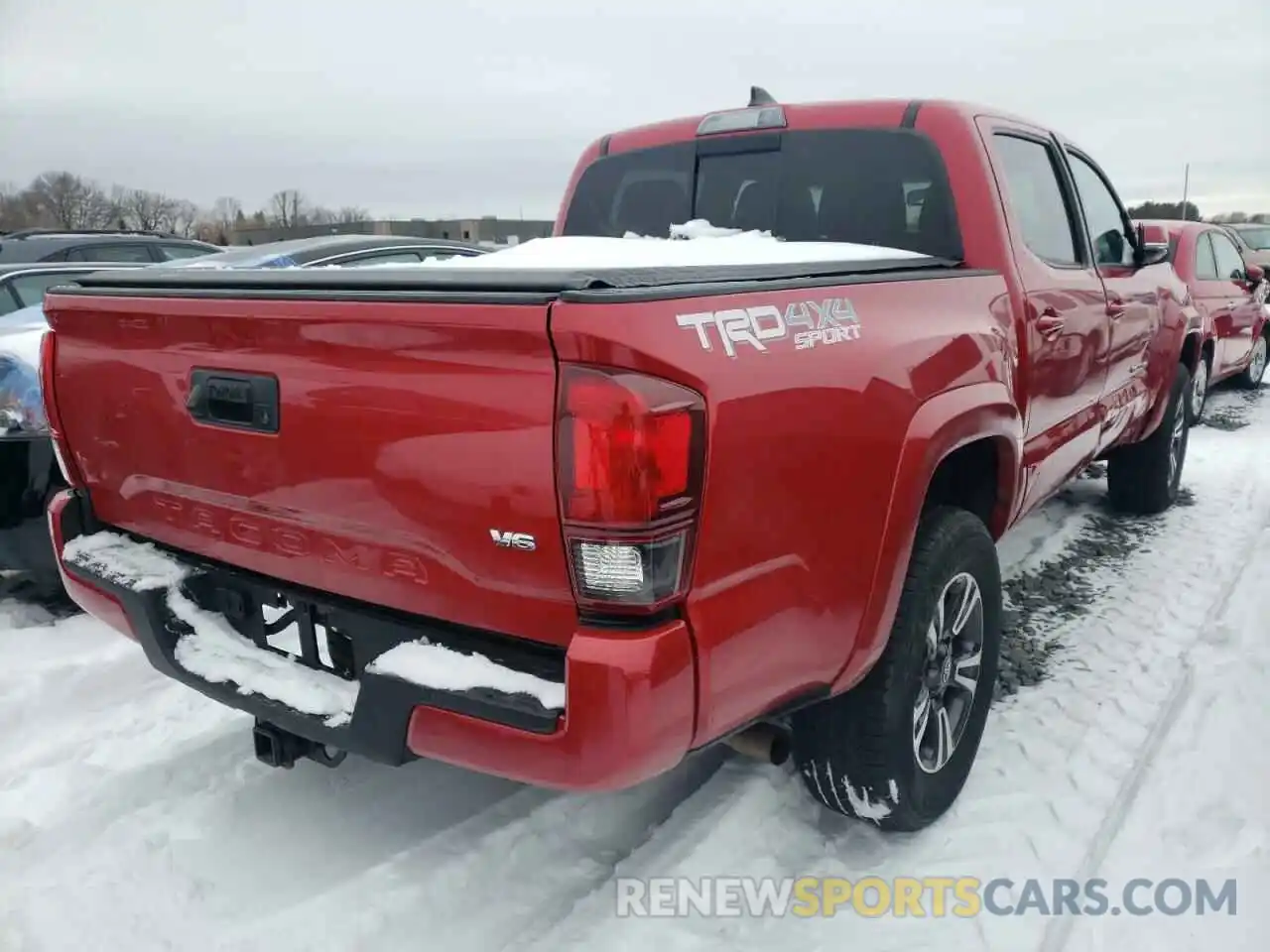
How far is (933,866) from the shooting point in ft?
8.48

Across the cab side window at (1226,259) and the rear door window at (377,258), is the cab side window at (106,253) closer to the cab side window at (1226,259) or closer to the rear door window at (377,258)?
the rear door window at (377,258)

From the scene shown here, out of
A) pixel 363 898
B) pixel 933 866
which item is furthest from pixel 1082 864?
pixel 363 898

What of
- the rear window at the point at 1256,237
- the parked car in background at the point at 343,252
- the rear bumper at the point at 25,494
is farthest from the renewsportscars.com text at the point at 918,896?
the rear window at the point at 1256,237

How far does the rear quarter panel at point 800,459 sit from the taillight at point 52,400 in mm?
1730

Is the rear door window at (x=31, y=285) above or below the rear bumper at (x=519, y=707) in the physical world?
above

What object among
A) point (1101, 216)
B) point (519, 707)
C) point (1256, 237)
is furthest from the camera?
point (1256, 237)

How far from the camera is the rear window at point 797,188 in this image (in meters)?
3.22

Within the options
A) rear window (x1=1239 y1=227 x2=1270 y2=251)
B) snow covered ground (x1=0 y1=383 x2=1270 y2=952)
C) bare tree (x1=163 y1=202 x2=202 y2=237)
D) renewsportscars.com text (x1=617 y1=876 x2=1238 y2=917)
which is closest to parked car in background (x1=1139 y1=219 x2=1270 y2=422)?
snow covered ground (x1=0 y1=383 x2=1270 y2=952)

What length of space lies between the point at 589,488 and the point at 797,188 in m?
2.22

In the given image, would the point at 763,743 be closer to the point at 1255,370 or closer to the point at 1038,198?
the point at 1038,198

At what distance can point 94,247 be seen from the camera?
347 inches

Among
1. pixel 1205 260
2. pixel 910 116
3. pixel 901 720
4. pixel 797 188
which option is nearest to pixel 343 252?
pixel 797 188

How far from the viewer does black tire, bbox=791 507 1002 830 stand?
243 cm

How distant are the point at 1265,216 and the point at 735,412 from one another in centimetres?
3916
